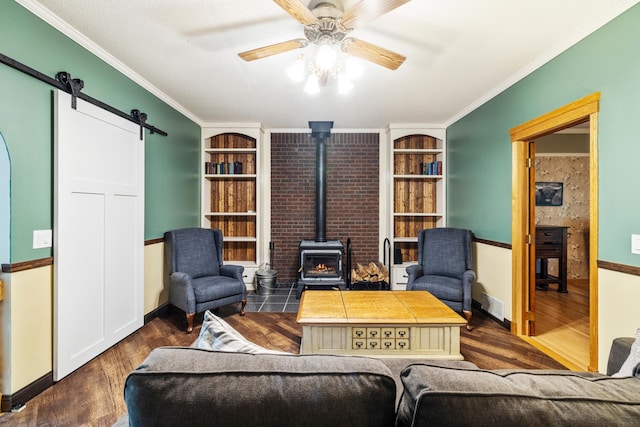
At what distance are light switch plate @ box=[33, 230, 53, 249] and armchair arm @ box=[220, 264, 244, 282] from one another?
1.72 metres

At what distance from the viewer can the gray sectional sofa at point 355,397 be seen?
63 centimetres

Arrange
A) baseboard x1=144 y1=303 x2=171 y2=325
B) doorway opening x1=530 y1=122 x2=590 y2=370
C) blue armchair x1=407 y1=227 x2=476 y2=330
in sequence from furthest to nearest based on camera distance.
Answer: doorway opening x1=530 y1=122 x2=590 y2=370 < baseboard x1=144 y1=303 x2=171 y2=325 < blue armchair x1=407 y1=227 x2=476 y2=330

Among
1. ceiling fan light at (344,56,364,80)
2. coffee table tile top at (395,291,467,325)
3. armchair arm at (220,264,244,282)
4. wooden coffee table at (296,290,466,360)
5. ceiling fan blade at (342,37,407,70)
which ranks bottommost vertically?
wooden coffee table at (296,290,466,360)

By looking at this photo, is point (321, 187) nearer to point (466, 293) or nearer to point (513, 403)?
point (466, 293)

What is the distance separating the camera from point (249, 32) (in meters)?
2.20

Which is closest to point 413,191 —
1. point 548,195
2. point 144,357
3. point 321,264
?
point 321,264

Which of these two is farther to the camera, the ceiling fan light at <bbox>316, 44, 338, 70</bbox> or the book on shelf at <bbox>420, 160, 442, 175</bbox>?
the book on shelf at <bbox>420, 160, 442, 175</bbox>

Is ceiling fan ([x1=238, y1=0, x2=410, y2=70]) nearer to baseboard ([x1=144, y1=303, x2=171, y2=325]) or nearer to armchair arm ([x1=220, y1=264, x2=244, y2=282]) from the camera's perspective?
armchair arm ([x1=220, y1=264, x2=244, y2=282])

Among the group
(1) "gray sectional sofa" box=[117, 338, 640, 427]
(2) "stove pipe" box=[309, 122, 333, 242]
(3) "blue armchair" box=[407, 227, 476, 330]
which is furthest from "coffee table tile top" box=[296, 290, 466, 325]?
(2) "stove pipe" box=[309, 122, 333, 242]

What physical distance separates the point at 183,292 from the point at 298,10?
8.61 ft

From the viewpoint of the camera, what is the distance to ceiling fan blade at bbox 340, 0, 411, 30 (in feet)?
4.97

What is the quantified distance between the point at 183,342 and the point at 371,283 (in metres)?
2.52

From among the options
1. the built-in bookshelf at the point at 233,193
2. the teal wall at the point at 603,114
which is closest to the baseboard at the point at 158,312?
the built-in bookshelf at the point at 233,193

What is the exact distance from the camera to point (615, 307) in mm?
1932
